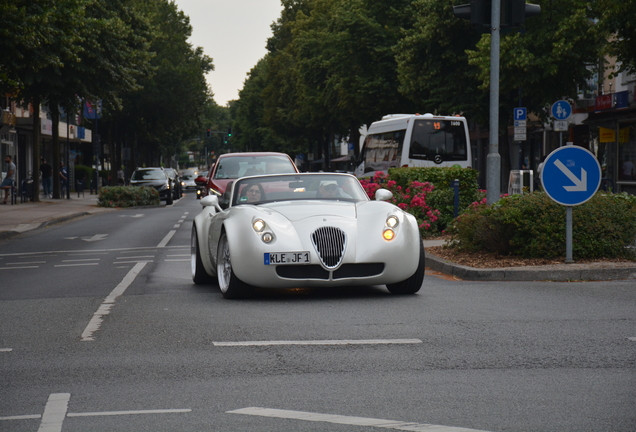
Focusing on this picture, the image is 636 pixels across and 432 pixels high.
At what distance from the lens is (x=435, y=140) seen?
30.3 m

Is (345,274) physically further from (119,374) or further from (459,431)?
(459,431)

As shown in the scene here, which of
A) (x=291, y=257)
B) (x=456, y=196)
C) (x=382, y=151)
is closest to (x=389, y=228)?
(x=291, y=257)

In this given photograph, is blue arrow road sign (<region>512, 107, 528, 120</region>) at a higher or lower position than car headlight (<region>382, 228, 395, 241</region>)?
higher

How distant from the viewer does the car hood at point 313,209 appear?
9227 millimetres

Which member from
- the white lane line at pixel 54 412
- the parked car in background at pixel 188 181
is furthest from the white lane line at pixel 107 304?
the parked car in background at pixel 188 181

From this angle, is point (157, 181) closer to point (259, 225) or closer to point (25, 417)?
point (259, 225)

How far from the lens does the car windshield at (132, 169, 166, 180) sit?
43344 mm

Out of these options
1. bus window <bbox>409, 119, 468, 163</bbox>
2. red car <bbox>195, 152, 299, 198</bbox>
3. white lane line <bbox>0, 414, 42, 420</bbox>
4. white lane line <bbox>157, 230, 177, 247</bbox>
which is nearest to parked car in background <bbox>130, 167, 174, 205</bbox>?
bus window <bbox>409, 119, 468, 163</bbox>

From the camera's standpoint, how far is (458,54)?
1486 inches

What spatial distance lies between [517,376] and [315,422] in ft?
5.10

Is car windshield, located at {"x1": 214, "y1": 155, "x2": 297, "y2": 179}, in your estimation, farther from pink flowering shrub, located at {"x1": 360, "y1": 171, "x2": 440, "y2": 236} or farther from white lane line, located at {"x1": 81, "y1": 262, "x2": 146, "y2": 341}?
white lane line, located at {"x1": 81, "y1": 262, "x2": 146, "y2": 341}

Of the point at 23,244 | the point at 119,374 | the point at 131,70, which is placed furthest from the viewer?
the point at 131,70

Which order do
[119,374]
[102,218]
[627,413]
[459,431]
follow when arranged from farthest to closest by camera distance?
1. [102,218]
2. [119,374]
3. [627,413]
4. [459,431]

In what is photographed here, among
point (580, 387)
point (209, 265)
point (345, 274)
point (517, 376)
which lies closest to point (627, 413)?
point (580, 387)
